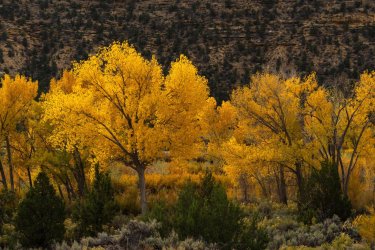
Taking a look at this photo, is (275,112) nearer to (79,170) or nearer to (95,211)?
(79,170)

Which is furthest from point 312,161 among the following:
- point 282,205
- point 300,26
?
point 300,26

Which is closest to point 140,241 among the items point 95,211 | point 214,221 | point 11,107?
point 214,221

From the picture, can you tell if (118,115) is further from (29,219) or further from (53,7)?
(53,7)

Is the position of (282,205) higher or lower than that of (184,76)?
lower

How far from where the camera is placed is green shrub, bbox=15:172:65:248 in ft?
43.3

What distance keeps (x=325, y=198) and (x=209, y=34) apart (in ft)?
180

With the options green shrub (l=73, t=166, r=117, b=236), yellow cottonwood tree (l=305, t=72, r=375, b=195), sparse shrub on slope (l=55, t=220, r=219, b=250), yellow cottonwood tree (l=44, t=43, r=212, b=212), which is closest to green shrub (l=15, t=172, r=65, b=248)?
sparse shrub on slope (l=55, t=220, r=219, b=250)

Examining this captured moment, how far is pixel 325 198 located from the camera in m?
17.7

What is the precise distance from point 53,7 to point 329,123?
60.9 m

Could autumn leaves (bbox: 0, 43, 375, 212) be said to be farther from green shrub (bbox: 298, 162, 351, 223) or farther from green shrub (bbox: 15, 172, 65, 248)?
green shrub (bbox: 15, 172, 65, 248)

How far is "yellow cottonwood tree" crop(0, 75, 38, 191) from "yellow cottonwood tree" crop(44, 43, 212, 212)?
146 inches

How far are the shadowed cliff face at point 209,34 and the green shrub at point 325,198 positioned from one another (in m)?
40.6

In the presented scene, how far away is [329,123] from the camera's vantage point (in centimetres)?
2062

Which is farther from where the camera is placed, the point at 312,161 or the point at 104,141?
the point at 312,161
